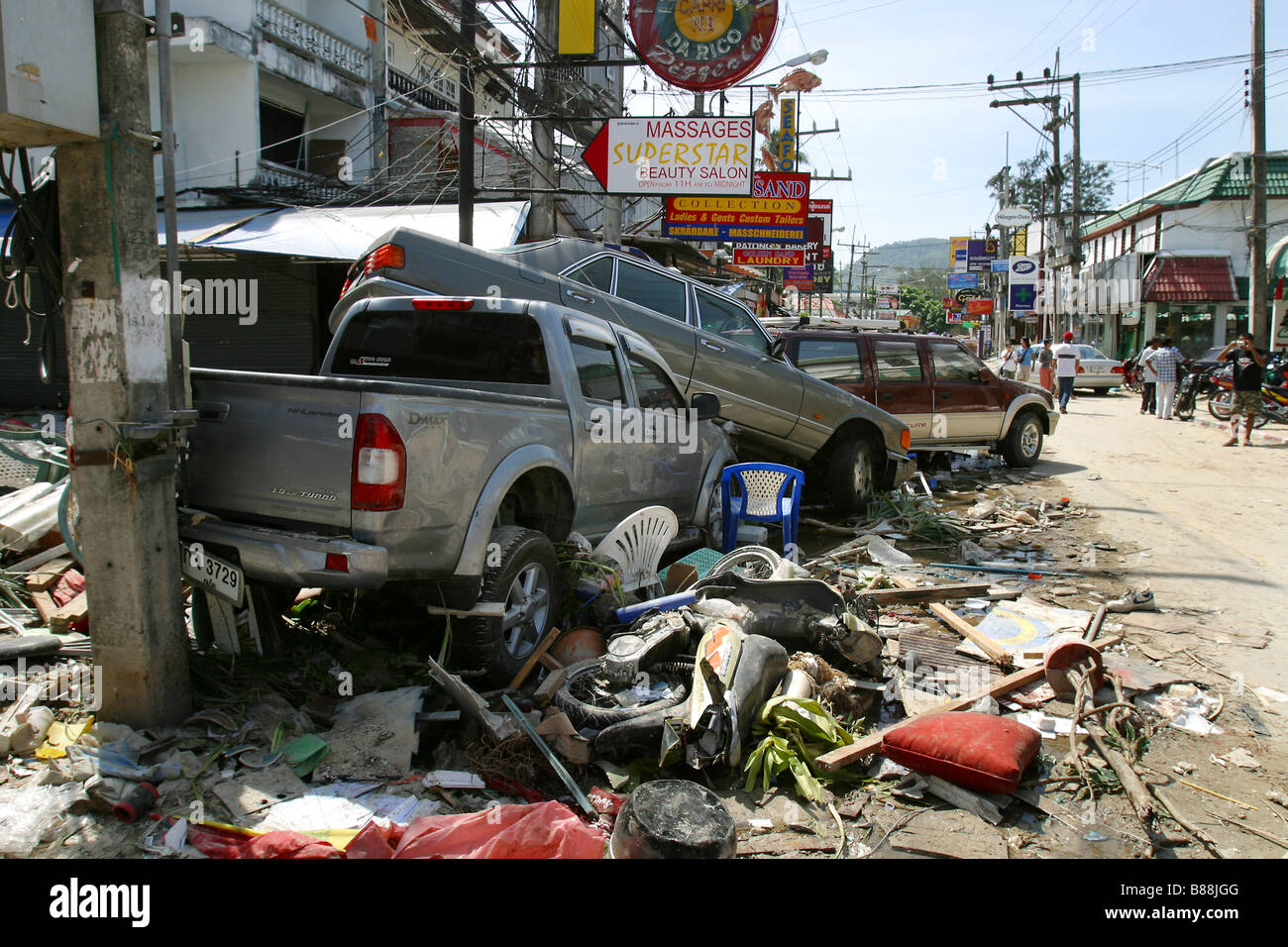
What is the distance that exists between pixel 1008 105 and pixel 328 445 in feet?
119

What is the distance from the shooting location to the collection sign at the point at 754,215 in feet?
59.7

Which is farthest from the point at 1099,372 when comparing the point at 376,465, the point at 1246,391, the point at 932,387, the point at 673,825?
the point at 673,825

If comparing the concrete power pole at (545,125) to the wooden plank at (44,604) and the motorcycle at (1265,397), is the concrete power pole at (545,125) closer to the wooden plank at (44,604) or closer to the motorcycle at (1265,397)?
the wooden plank at (44,604)

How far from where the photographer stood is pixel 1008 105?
33375mm

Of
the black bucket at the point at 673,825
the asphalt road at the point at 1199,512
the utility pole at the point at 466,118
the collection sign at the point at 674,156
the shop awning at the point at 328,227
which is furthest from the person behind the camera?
the shop awning at the point at 328,227

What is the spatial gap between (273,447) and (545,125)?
10501 mm

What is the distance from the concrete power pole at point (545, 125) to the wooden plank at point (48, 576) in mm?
8152

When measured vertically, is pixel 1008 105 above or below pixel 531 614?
above

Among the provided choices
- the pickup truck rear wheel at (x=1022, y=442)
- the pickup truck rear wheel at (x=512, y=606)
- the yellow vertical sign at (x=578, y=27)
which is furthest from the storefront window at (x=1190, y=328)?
the pickup truck rear wheel at (x=512, y=606)

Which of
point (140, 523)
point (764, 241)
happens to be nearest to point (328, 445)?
point (140, 523)

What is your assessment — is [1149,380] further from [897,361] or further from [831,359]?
[831,359]

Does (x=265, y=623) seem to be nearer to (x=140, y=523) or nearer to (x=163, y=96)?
(x=140, y=523)

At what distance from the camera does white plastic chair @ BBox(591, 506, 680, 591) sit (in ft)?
17.4

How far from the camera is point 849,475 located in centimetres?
929
